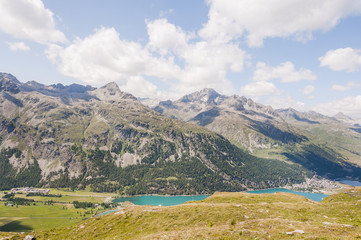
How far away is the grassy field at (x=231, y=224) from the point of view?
101ft

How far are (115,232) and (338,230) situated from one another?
49.9 m

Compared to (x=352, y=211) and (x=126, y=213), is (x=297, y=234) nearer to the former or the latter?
(x=352, y=211)

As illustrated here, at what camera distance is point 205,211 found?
53562mm

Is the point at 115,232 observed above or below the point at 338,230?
below

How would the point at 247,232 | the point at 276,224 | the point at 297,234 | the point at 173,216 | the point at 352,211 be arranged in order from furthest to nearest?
the point at 173,216, the point at 352,211, the point at 276,224, the point at 247,232, the point at 297,234

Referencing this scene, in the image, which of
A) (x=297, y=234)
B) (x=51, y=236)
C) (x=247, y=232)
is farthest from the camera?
(x=51, y=236)

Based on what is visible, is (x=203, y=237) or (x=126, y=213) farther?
(x=126, y=213)

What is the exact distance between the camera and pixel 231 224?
40531 mm

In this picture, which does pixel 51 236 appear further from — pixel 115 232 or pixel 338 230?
pixel 338 230

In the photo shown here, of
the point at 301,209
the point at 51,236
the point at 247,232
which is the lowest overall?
the point at 51,236

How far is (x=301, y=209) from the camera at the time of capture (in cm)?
5162

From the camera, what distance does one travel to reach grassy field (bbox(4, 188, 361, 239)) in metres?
30.8

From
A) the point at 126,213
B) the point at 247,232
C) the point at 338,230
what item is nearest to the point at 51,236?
the point at 126,213

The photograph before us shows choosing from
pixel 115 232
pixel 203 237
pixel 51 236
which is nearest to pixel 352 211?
pixel 203 237
